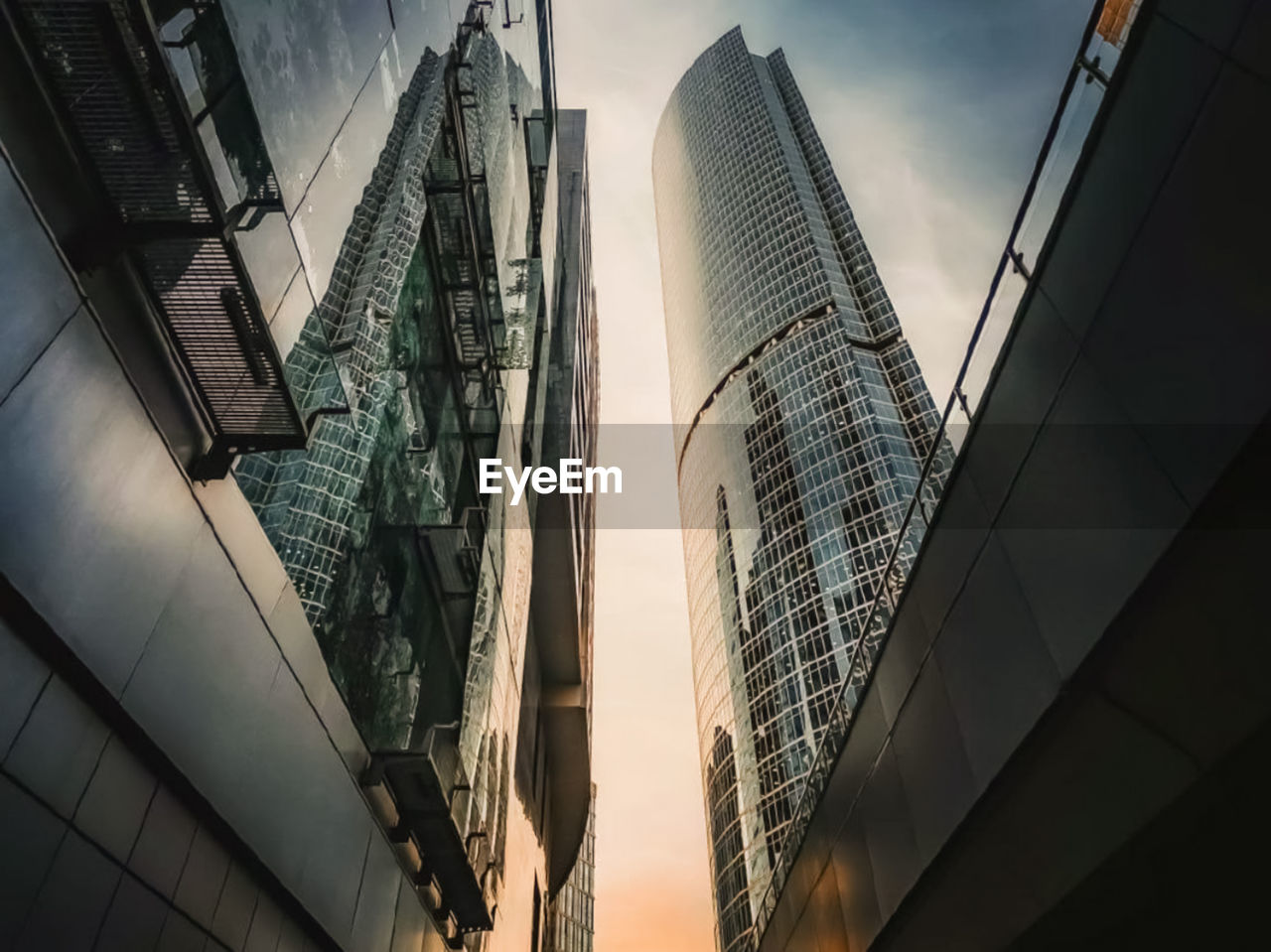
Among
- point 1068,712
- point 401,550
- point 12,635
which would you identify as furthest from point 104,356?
point 1068,712

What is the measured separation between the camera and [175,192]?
5.11 m

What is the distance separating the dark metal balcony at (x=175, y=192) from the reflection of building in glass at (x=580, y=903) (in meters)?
108

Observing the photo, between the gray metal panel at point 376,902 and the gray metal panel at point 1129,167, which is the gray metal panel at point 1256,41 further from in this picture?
the gray metal panel at point 376,902

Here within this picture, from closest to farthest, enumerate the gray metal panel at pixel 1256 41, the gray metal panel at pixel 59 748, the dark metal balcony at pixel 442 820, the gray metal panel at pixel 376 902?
1. the gray metal panel at pixel 59 748
2. the gray metal panel at pixel 1256 41
3. the gray metal panel at pixel 376 902
4. the dark metal balcony at pixel 442 820

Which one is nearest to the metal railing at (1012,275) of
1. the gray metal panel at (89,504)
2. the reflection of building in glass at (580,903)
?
the gray metal panel at (89,504)

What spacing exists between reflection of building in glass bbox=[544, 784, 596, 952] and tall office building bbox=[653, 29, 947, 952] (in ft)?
66.3

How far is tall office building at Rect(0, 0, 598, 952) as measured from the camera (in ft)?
14.6

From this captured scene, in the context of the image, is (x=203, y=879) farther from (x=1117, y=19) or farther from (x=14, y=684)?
(x=1117, y=19)

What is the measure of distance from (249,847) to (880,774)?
27.6ft

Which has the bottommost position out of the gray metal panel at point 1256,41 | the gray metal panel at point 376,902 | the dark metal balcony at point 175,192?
the gray metal panel at point 376,902

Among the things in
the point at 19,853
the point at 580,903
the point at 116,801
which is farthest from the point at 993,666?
the point at 580,903

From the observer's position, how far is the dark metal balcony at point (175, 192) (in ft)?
14.9

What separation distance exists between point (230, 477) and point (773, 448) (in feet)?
379

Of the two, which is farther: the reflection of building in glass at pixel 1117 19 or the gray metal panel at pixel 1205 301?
the reflection of building in glass at pixel 1117 19
